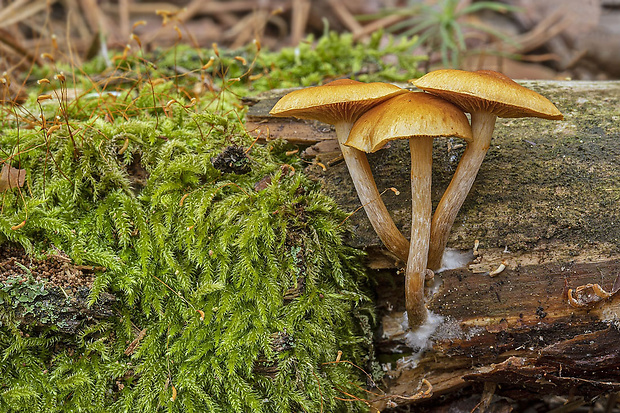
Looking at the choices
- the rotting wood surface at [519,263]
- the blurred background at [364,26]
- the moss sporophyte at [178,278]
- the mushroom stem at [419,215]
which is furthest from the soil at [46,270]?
the blurred background at [364,26]

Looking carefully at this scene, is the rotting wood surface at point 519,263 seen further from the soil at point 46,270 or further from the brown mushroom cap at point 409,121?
the soil at point 46,270

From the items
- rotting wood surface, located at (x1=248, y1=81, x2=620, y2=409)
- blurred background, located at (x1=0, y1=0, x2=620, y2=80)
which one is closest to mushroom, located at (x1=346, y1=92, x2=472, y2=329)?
rotting wood surface, located at (x1=248, y1=81, x2=620, y2=409)

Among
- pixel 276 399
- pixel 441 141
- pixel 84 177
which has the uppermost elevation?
pixel 441 141

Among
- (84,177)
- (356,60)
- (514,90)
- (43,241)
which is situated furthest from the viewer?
(356,60)

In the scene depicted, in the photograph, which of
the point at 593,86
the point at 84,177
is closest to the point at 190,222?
the point at 84,177

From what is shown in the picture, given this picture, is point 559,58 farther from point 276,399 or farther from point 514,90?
point 276,399

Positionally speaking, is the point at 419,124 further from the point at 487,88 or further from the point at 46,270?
the point at 46,270

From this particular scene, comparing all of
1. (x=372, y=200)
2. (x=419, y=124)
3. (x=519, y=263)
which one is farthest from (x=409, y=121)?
(x=519, y=263)
